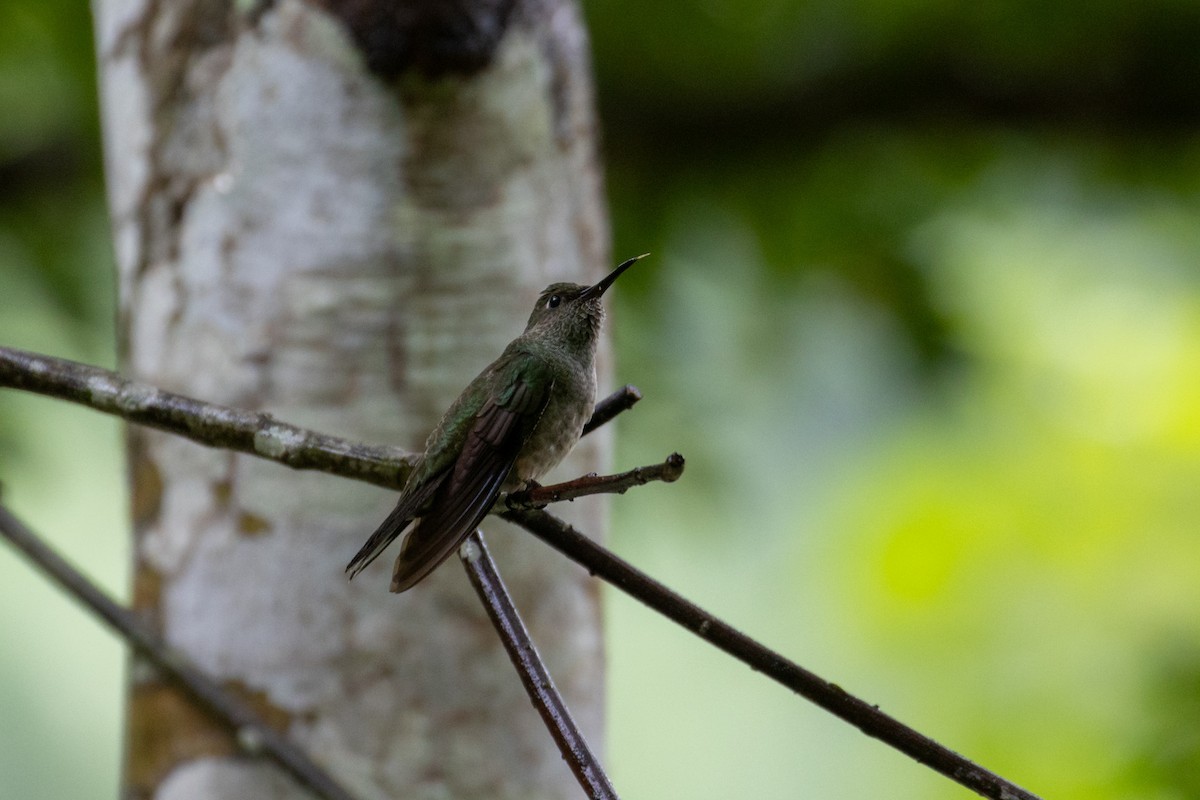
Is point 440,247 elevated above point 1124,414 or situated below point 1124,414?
below

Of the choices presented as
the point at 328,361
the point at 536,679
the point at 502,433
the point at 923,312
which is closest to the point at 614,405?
the point at 502,433

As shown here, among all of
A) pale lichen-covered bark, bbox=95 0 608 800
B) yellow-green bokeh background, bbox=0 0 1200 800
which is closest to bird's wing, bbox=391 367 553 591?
pale lichen-covered bark, bbox=95 0 608 800

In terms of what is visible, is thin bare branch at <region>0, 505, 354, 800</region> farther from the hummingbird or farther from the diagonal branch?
the diagonal branch

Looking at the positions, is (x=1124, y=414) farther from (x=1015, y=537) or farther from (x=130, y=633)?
(x=130, y=633)

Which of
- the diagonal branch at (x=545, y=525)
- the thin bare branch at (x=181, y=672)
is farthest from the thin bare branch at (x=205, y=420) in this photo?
the thin bare branch at (x=181, y=672)

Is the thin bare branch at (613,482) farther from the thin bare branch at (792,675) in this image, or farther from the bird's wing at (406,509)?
the bird's wing at (406,509)

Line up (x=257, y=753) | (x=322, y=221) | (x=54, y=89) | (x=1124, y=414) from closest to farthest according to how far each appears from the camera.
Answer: (x=257, y=753) → (x=322, y=221) → (x=54, y=89) → (x=1124, y=414)

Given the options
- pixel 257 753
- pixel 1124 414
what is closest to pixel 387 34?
pixel 257 753
